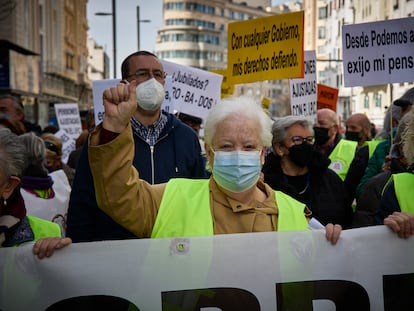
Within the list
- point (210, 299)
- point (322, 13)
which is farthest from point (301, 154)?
point (322, 13)

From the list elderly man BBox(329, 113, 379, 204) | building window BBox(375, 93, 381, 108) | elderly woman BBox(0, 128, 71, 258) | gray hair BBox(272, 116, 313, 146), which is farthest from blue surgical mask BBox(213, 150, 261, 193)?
building window BBox(375, 93, 381, 108)

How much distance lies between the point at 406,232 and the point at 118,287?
126 centimetres

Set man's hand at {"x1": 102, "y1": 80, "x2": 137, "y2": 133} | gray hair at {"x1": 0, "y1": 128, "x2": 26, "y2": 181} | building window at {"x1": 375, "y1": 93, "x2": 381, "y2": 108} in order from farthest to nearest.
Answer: building window at {"x1": 375, "y1": 93, "x2": 381, "y2": 108}
gray hair at {"x1": 0, "y1": 128, "x2": 26, "y2": 181}
man's hand at {"x1": 102, "y1": 80, "x2": 137, "y2": 133}

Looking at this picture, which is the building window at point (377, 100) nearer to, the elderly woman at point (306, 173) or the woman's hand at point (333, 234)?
the elderly woman at point (306, 173)

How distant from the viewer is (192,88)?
25.9 ft

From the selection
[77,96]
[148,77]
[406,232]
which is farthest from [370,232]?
[77,96]

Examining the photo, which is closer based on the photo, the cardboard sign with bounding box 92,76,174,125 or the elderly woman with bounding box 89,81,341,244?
the elderly woman with bounding box 89,81,341,244

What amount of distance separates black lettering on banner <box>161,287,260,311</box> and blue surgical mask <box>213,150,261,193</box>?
17.9 inches

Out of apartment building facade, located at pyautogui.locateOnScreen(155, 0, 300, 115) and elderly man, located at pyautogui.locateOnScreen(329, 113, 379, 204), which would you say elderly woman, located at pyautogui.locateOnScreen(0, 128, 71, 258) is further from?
apartment building facade, located at pyautogui.locateOnScreen(155, 0, 300, 115)

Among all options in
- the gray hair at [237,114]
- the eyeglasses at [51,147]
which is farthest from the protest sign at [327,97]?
the gray hair at [237,114]

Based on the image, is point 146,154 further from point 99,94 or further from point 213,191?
point 99,94

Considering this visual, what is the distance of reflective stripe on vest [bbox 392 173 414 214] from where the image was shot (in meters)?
3.19

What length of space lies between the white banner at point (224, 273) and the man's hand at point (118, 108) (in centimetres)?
51

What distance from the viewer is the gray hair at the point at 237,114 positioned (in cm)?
315
